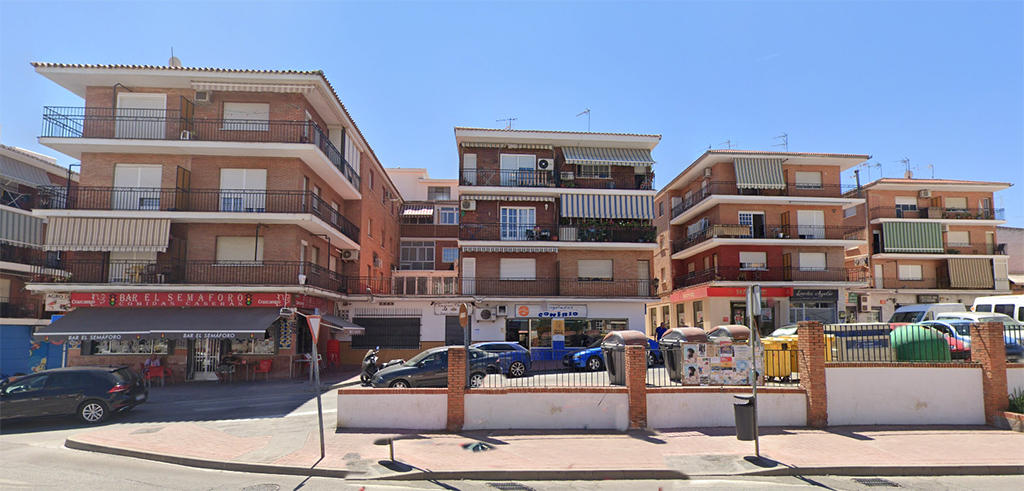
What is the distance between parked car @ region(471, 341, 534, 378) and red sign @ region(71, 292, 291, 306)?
8.56 meters

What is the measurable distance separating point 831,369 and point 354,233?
2358 centimetres

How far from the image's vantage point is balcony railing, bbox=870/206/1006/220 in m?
40.2

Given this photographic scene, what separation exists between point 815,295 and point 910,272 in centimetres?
1105

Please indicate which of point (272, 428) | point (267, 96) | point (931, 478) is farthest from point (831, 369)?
point (267, 96)

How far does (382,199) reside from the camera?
37.2m

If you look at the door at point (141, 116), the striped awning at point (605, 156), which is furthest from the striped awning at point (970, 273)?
the door at point (141, 116)

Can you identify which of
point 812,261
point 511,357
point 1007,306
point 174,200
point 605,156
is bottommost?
point 511,357

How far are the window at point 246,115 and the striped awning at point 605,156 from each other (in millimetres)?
15198

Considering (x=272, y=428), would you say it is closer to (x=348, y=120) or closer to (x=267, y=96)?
(x=267, y=96)

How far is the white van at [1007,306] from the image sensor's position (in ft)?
78.1

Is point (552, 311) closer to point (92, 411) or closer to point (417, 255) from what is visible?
point (417, 255)

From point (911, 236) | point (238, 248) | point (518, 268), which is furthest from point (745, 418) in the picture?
point (911, 236)

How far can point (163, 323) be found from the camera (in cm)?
2136

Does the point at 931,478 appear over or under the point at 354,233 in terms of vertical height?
under
